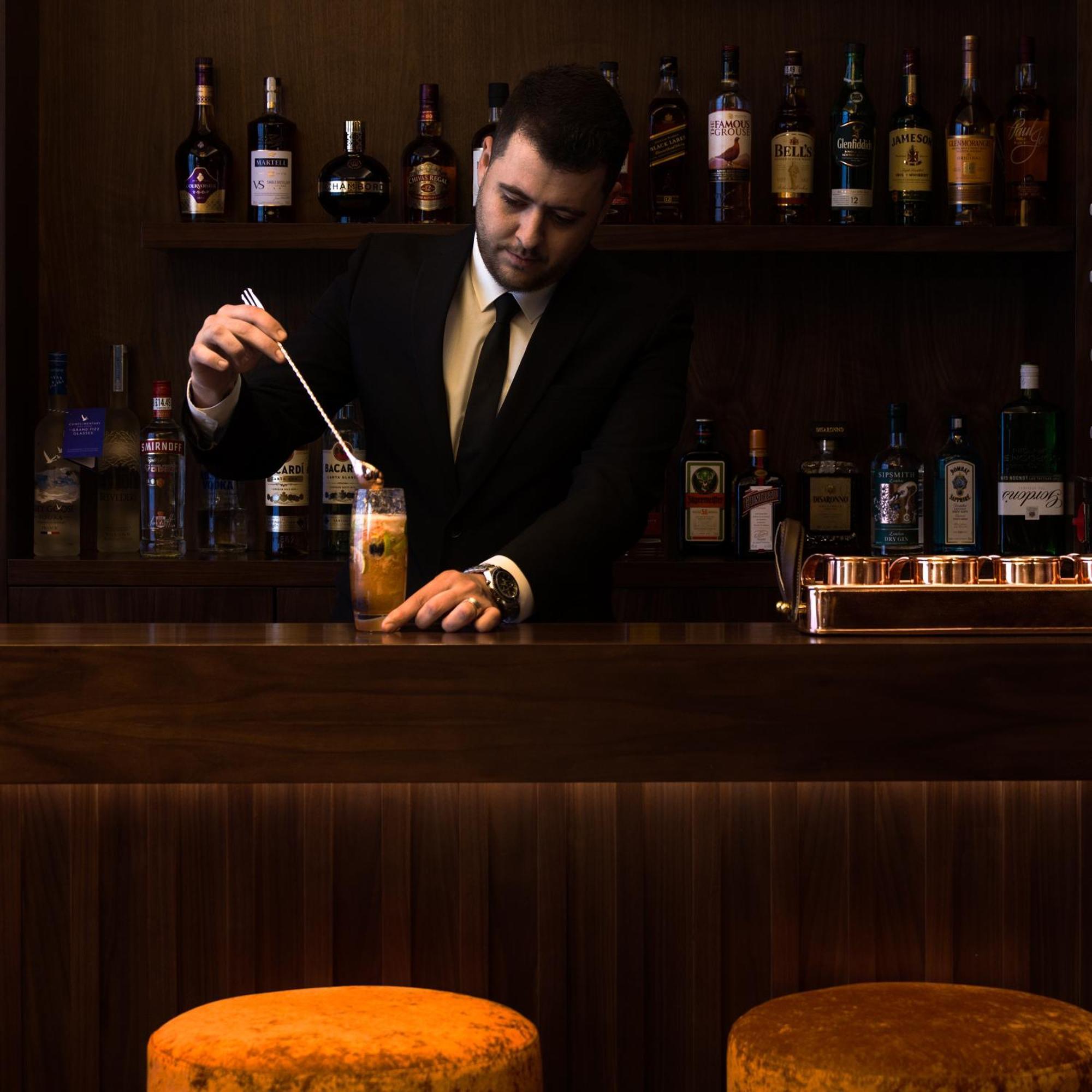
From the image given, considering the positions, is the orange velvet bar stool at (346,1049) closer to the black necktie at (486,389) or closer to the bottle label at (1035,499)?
the black necktie at (486,389)

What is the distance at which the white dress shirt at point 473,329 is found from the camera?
6.63ft

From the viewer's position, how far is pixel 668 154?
2.75m

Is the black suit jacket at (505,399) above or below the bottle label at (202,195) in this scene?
below

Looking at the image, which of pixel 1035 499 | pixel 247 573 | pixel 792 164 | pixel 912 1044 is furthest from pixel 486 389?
pixel 1035 499

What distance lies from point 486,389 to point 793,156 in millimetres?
998

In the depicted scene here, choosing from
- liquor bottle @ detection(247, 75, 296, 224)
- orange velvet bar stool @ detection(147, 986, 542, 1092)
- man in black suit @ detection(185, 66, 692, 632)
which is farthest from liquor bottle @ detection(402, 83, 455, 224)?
orange velvet bar stool @ detection(147, 986, 542, 1092)

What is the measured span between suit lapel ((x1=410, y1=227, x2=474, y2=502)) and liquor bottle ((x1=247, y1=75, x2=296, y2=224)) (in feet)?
2.56

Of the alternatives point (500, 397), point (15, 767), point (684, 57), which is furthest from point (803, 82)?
point (15, 767)

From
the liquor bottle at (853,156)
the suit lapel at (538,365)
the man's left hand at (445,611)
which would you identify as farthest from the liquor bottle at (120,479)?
the man's left hand at (445,611)

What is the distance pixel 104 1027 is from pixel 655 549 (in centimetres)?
160

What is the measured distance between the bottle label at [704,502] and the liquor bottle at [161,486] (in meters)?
0.94

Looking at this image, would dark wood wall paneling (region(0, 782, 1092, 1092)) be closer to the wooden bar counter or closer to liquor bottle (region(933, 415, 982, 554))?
the wooden bar counter

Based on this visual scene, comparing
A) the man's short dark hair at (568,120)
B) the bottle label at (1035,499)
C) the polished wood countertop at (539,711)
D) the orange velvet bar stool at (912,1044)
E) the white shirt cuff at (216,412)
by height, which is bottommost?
the orange velvet bar stool at (912,1044)

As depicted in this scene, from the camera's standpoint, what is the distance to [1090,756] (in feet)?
4.27
